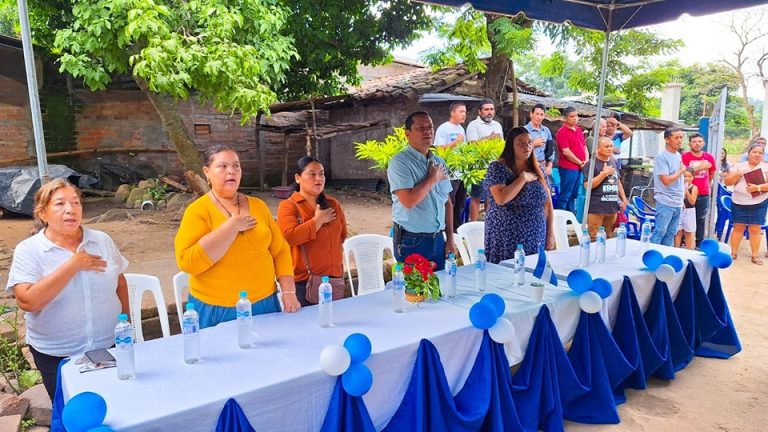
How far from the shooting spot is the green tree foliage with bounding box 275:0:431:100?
9289mm

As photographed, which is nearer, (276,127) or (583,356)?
(583,356)

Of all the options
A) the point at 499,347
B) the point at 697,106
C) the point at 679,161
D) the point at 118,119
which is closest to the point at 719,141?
the point at 679,161

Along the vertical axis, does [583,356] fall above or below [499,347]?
below

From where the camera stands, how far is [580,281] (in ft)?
9.04

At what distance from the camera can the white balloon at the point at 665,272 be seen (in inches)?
125

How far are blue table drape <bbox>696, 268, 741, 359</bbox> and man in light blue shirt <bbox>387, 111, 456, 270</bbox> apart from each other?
1968 mm

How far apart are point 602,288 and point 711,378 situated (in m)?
1.38

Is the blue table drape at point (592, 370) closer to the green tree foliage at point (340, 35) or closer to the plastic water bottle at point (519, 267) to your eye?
the plastic water bottle at point (519, 267)

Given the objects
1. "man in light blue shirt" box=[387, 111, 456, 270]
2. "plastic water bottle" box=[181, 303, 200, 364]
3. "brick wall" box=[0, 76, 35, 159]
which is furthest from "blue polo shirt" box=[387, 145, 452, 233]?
"brick wall" box=[0, 76, 35, 159]

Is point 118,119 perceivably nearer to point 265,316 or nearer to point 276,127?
point 276,127

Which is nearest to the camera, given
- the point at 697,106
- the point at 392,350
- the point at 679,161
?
the point at 392,350

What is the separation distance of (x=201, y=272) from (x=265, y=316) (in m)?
0.39

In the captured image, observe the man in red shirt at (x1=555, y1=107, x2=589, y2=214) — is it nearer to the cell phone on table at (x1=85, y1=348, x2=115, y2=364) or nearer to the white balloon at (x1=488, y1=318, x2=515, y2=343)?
the white balloon at (x1=488, y1=318, x2=515, y2=343)

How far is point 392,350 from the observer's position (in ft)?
6.89
